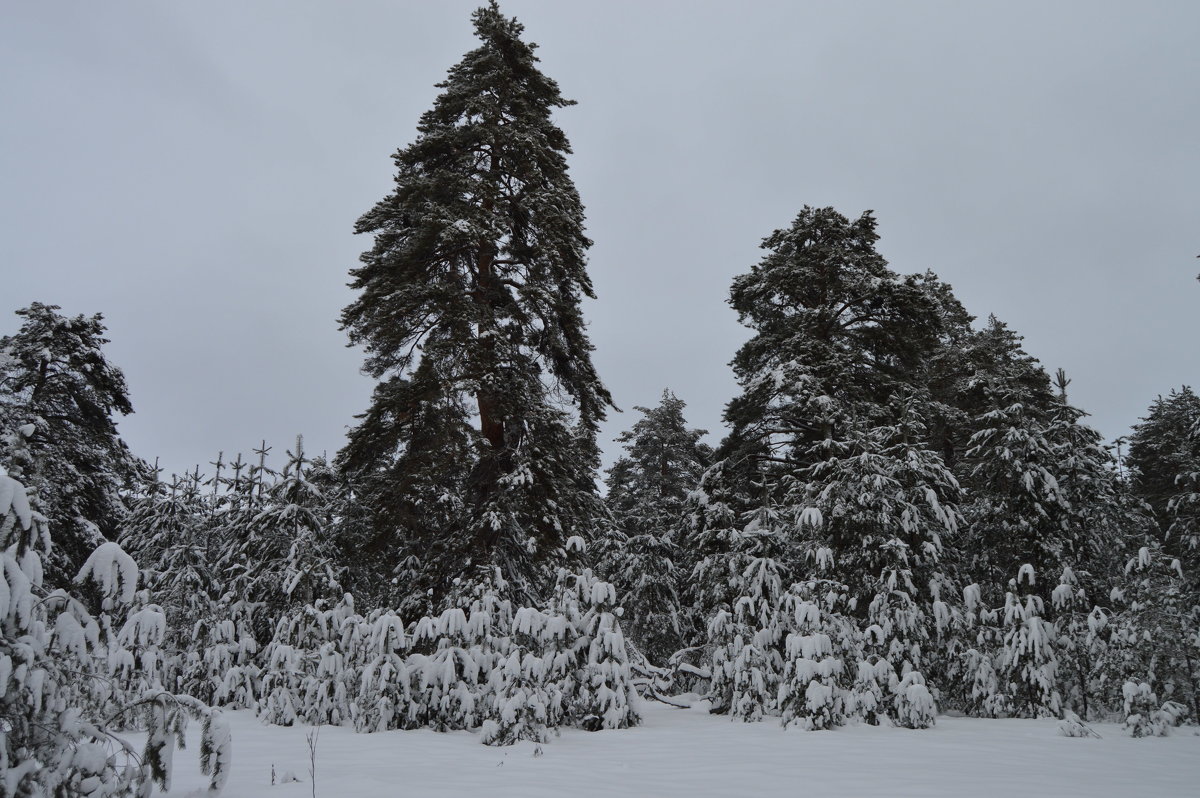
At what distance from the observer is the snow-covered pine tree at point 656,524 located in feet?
71.8

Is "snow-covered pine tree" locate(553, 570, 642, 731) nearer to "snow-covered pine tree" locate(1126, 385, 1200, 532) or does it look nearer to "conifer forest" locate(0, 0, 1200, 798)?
"conifer forest" locate(0, 0, 1200, 798)

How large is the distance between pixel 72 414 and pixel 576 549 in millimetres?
16669

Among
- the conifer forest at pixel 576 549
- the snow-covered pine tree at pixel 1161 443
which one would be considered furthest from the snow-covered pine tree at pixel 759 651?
the snow-covered pine tree at pixel 1161 443

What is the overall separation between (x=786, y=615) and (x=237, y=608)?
11.8 meters

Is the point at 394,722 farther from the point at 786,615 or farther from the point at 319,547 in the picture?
the point at 786,615

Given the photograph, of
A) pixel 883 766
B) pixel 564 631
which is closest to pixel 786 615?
pixel 564 631

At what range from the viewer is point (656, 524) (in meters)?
23.8

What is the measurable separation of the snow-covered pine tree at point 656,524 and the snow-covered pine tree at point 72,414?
1479 centimetres

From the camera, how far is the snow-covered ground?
569cm

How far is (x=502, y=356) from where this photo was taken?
13.2 metres

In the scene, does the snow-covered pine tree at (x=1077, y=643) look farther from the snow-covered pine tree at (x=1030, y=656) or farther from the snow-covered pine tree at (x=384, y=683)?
the snow-covered pine tree at (x=384, y=683)

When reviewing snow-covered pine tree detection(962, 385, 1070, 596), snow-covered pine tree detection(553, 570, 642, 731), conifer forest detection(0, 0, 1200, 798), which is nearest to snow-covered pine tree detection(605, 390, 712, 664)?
conifer forest detection(0, 0, 1200, 798)

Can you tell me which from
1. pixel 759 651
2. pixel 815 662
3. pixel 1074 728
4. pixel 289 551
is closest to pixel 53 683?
pixel 815 662

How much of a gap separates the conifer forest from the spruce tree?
71 millimetres
